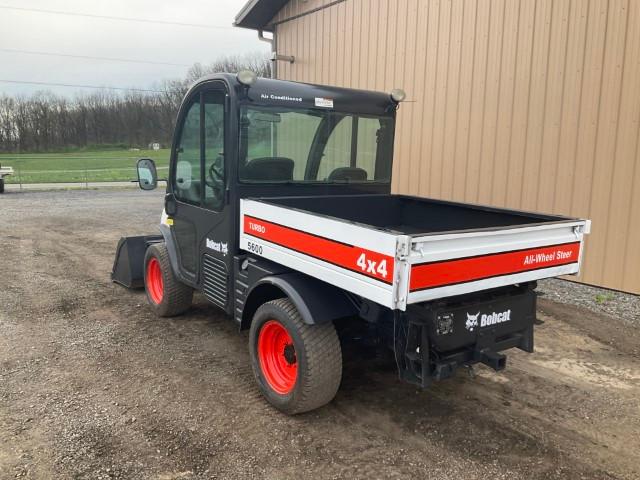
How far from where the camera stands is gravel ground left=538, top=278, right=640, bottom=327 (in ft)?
18.5

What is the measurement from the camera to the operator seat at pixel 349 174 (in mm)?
4594

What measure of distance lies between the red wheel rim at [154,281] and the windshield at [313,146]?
6.48 ft

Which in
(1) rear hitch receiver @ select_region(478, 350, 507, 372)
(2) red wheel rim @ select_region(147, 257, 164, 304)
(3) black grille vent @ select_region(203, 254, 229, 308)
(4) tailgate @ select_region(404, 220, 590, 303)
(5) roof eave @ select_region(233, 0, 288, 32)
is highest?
(5) roof eave @ select_region(233, 0, 288, 32)

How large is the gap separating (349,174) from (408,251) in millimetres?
2161

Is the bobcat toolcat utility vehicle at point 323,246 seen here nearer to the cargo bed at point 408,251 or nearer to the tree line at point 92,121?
the cargo bed at point 408,251

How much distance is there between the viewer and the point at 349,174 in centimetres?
467

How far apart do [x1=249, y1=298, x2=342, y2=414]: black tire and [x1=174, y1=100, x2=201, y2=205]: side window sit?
5.25ft

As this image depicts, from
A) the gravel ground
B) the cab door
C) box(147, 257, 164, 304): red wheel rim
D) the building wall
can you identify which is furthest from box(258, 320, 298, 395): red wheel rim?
the building wall

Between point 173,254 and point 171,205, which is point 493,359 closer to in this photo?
point 173,254

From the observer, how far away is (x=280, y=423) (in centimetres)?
338

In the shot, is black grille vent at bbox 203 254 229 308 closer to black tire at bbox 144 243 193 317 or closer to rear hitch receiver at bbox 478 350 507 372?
black tire at bbox 144 243 193 317

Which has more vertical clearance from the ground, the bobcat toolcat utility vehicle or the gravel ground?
the bobcat toolcat utility vehicle

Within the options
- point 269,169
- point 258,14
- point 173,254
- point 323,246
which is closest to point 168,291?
point 173,254

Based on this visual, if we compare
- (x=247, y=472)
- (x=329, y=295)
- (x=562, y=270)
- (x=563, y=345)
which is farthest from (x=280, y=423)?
(x=563, y=345)
